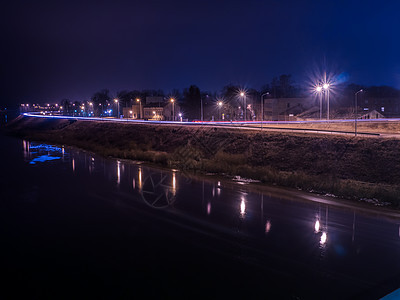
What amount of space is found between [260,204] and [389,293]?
7.68 meters

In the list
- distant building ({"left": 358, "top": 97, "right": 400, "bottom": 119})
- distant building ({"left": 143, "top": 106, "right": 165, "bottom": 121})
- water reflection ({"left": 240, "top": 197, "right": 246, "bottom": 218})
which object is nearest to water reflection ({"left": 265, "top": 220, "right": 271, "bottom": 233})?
water reflection ({"left": 240, "top": 197, "right": 246, "bottom": 218})

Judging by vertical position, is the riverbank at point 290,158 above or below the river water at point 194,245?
above

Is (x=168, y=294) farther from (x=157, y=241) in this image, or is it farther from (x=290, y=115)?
(x=290, y=115)

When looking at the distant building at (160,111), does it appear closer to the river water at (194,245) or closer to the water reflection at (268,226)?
the river water at (194,245)

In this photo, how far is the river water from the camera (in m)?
7.91

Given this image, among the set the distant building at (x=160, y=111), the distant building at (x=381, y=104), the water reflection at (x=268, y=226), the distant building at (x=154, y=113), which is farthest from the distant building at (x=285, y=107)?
the water reflection at (x=268, y=226)

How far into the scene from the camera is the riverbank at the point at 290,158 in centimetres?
1794

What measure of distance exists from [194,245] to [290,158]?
1795 centimetres

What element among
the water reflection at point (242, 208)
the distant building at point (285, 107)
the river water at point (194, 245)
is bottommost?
the river water at point (194, 245)

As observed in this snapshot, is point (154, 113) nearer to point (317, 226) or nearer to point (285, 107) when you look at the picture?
point (285, 107)

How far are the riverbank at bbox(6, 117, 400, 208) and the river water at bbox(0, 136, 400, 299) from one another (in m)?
2.39

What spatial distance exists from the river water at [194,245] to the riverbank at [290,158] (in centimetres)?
239

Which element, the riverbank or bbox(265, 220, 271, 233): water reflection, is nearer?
bbox(265, 220, 271, 233): water reflection

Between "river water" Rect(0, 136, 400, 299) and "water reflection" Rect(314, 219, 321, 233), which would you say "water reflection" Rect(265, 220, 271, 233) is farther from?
"water reflection" Rect(314, 219, 321, 233)
